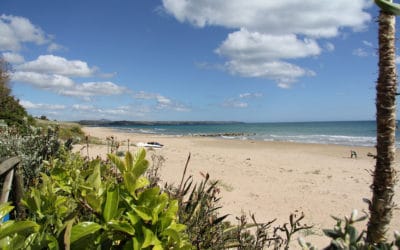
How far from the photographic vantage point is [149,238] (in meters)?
1.27

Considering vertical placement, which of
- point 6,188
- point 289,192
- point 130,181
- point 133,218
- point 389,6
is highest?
point 389,6

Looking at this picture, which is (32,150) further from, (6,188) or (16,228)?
(16,228)

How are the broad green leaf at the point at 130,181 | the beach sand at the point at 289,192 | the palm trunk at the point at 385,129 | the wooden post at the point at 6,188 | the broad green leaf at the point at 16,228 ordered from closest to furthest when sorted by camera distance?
the broad green leaf at the point at 16,228 → the broad green leaf at the point at 130,181 → the palm trunk at the point at 385,129 → the wooden post at the point at 6,188 → the beach sand at the point at 289,192

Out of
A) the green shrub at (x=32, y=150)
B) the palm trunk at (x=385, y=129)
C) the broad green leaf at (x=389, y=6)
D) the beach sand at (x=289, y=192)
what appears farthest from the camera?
the beach sand at (x=289, y=192)

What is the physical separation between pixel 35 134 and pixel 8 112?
10322 mm

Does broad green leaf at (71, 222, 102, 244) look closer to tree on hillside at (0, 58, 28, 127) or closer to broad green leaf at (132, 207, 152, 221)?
broad green leaf at (132, 207, 152, 221)

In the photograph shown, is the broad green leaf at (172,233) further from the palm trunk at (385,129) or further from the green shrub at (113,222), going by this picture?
the palm trunk at (385,129)

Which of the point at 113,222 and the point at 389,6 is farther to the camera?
the point at 389,6

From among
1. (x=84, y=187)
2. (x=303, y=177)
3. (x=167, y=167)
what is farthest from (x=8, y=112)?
(x=84, y=187)

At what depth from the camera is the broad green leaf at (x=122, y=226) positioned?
4.16 ft

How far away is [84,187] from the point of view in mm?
1446

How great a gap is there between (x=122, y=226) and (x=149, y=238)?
110 millimetres

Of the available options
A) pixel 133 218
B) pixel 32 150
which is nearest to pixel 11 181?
pixel 133 218

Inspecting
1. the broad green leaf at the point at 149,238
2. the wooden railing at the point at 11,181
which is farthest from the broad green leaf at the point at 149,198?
the wooden railing at the point at 11,181
